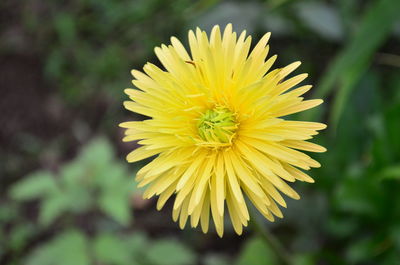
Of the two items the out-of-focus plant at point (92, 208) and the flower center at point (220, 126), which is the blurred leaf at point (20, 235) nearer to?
the out-of-focus plant at point (92, 208)

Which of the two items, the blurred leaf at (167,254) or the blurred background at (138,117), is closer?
the blurred background at (138,117)

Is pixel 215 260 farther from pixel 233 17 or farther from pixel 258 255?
pixel 233 17

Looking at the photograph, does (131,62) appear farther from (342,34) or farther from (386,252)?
(386,252)

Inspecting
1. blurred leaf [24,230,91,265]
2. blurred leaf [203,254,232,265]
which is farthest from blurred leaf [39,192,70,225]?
blurred leaf [203,254,232,265]

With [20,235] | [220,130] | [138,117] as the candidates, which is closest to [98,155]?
[138,117]

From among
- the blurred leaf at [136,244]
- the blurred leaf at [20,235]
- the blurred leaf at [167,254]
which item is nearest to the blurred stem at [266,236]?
the blurred leaf at [167,254]
